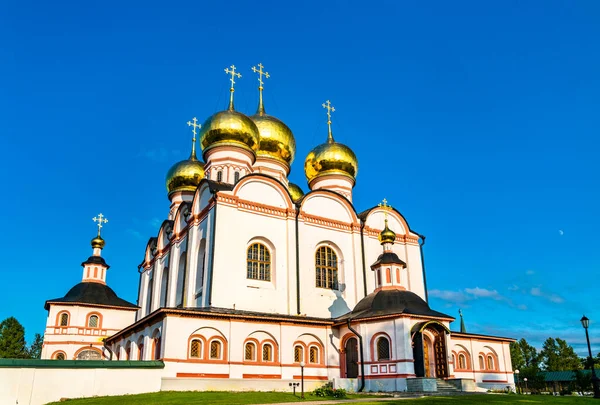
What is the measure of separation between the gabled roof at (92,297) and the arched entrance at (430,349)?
642 inches

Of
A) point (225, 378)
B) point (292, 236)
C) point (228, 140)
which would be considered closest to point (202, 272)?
point (292, 236)

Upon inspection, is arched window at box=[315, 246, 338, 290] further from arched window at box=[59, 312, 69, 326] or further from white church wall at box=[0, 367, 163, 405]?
arched window at box=[59, 312, 69, 326]

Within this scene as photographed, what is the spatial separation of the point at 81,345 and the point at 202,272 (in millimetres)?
9919

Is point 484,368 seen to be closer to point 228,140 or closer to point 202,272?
point 202,272

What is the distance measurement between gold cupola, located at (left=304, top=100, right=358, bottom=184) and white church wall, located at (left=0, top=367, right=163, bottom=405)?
15.3 m

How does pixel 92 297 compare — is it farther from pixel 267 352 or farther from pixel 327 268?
pixel 267 352

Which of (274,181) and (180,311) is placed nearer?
(180,311)

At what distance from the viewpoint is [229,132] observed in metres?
24.7

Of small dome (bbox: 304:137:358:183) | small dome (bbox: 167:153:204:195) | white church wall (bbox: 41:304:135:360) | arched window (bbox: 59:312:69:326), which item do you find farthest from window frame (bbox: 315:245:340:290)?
arched window (bbox: 59:312:69:326)

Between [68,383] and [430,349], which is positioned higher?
[430,349]

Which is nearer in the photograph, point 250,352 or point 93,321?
point 250,352

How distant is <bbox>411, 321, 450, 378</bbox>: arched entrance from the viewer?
17.6m

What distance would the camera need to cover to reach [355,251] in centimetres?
2356

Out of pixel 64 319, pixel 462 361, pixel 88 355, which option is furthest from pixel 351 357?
pixel 64 319
